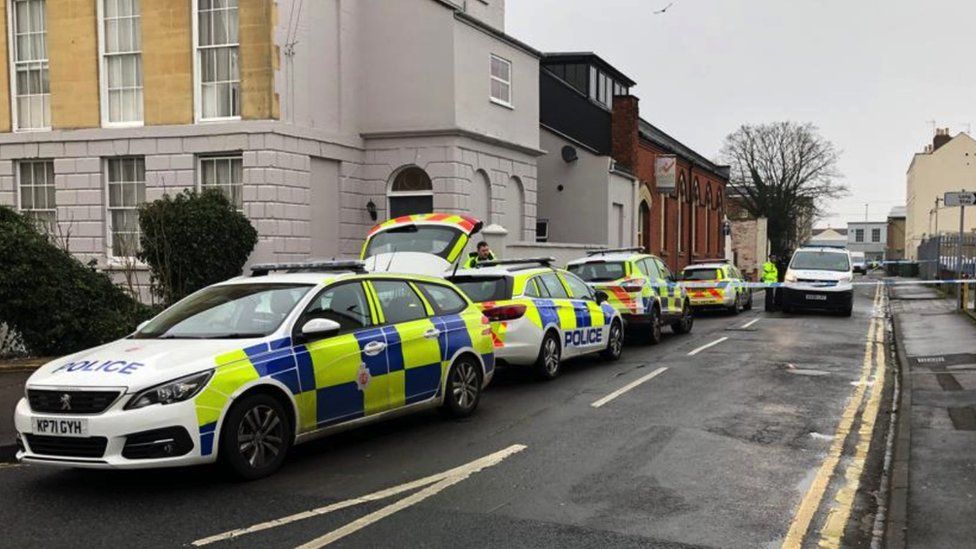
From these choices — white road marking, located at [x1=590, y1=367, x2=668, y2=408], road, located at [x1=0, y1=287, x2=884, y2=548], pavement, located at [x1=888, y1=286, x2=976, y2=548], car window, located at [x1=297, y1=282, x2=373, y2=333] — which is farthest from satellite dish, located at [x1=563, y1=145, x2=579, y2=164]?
car window, located at [x1=297, y1=282, x2=373, y2=333]

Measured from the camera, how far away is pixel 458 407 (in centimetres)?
848

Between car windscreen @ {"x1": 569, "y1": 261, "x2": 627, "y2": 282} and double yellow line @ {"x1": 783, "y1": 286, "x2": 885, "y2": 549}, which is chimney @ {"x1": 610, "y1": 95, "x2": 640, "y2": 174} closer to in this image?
car windscreen @ {"x1": 569, "y1": 261, "x2": 627, "y2": 282}

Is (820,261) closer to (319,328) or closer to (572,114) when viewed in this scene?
(572,114)

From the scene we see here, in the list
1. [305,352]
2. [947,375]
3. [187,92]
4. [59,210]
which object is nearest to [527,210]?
[187,92]

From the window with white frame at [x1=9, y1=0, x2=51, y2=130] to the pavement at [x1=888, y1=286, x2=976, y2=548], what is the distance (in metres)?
19.2

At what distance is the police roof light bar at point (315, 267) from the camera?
792 centimetres

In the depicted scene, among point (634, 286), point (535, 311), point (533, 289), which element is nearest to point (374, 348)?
point (535, 311)

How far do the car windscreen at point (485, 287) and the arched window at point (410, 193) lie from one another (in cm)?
955

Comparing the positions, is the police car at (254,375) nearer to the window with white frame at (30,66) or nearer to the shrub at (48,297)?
the shrub at (48,297)

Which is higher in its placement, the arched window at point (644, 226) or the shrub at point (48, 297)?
the arched window at point (644, 226)

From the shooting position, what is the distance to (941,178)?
→ 72312 mm

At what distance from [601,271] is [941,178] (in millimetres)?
68966

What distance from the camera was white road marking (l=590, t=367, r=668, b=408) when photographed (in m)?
9.43

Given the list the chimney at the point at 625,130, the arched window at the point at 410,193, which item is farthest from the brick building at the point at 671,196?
the arched window at the point at 410,193
